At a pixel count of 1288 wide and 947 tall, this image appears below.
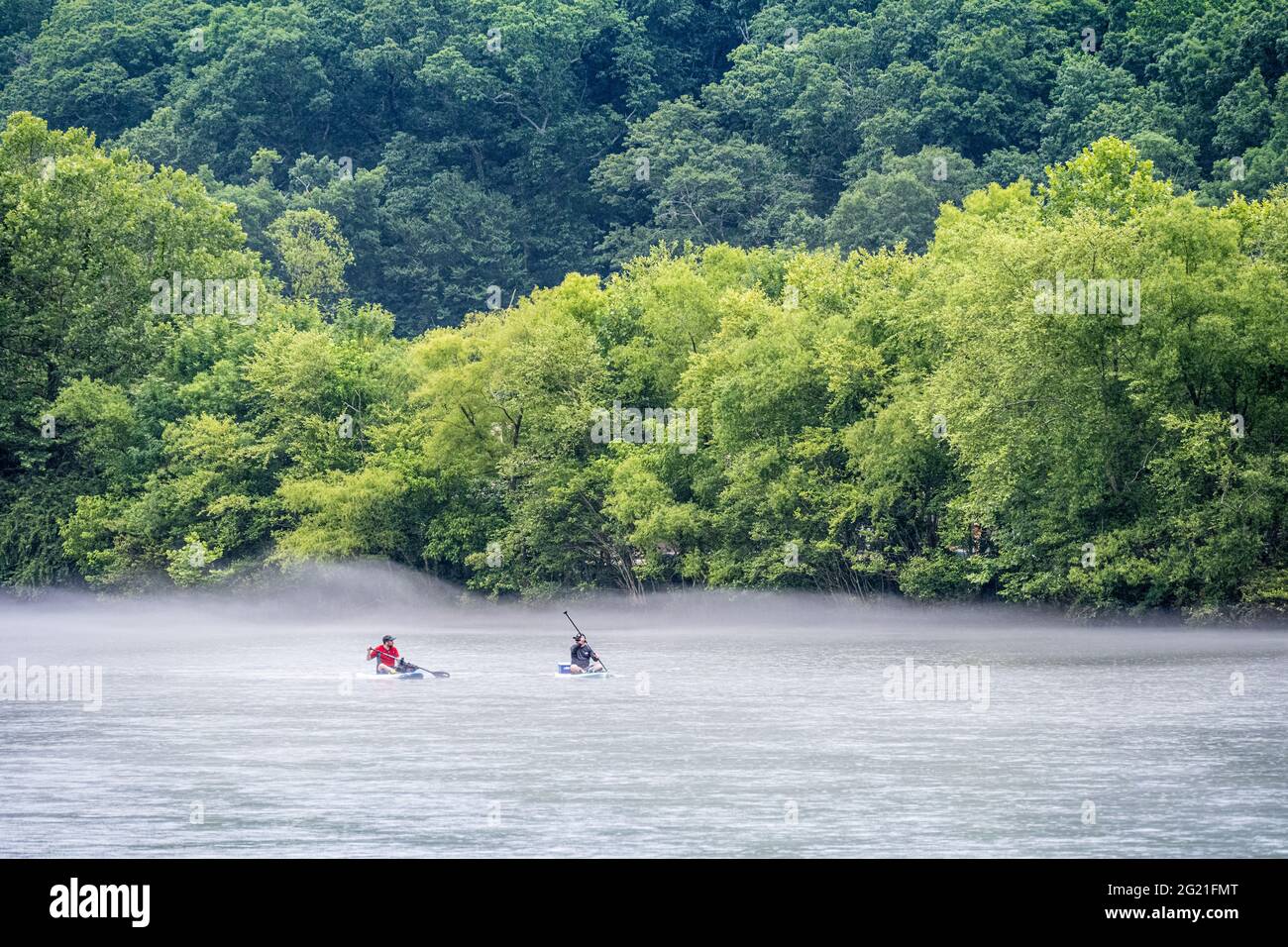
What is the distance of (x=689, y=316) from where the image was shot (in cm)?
7406

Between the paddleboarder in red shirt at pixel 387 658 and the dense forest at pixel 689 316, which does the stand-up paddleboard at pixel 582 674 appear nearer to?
the paddleboarder in red shirt at pixel 387 658

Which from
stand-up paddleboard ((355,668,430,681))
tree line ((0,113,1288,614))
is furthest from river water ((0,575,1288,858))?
tree line ((0,113,1288,614))

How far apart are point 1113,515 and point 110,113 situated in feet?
322

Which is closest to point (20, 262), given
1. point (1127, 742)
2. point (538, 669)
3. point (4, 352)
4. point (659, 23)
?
point (4, 352)

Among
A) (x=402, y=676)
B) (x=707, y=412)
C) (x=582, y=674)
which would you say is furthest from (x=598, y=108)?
(x=582, y=674)

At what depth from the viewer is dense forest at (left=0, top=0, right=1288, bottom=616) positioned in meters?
58.8

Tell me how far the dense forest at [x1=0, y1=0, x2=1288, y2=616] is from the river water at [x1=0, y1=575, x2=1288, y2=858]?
252 inches

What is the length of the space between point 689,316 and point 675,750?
130ft

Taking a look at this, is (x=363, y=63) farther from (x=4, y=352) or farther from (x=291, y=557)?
(x=291, y=557)

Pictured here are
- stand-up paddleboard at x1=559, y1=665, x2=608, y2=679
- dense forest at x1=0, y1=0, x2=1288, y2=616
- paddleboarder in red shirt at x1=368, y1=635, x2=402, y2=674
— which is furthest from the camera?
dense forest at x1=0, y1=0, x2=1288, y2=616

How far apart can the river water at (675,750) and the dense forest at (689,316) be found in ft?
21.0

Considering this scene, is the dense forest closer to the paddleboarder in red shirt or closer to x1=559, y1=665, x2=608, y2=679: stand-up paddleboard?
x1=559, y1=665, x2=608, y2=679: stand-up paddleboard

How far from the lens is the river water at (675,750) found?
27719 millimetres

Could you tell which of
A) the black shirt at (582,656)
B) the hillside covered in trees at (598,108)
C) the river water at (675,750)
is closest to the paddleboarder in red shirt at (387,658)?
the river water at (675,750)
